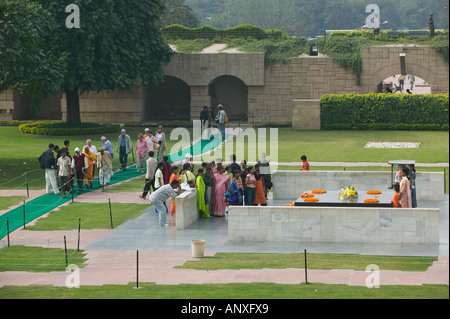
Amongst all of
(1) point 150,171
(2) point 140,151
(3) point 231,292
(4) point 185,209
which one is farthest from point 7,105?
(3) point 231,292

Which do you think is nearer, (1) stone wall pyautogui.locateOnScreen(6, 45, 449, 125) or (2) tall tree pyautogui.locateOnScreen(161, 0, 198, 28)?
(1) stone wall pyautogui.locateOnScreen(6, 45, 449, 125)

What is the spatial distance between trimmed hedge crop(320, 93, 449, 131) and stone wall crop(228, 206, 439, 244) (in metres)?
22.1

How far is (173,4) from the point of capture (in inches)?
3184

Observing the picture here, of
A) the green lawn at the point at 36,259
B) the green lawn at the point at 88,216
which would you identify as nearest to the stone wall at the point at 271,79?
the green lawn at the point at 88,216

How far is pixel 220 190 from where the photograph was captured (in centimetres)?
2142

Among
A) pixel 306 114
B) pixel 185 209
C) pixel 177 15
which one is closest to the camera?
pixel 185 209

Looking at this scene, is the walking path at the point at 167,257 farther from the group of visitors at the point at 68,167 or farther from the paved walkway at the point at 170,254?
the group of visitors at the point at 68,167

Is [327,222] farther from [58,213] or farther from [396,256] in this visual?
[58,213]

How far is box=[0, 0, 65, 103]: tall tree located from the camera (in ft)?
92.7

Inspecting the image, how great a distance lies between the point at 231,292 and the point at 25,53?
1823 centimetres

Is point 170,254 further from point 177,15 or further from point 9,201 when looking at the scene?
point 177,15

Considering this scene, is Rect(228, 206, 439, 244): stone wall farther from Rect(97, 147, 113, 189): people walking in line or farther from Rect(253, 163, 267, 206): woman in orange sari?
Rect(97, 147, 113, 189): people walking in line

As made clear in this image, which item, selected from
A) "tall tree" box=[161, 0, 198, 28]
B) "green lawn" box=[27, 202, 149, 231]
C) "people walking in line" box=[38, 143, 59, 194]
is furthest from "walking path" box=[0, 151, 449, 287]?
"tall tree" box=[161, 0, 198, 28]

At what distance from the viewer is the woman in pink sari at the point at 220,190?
21.4 m
